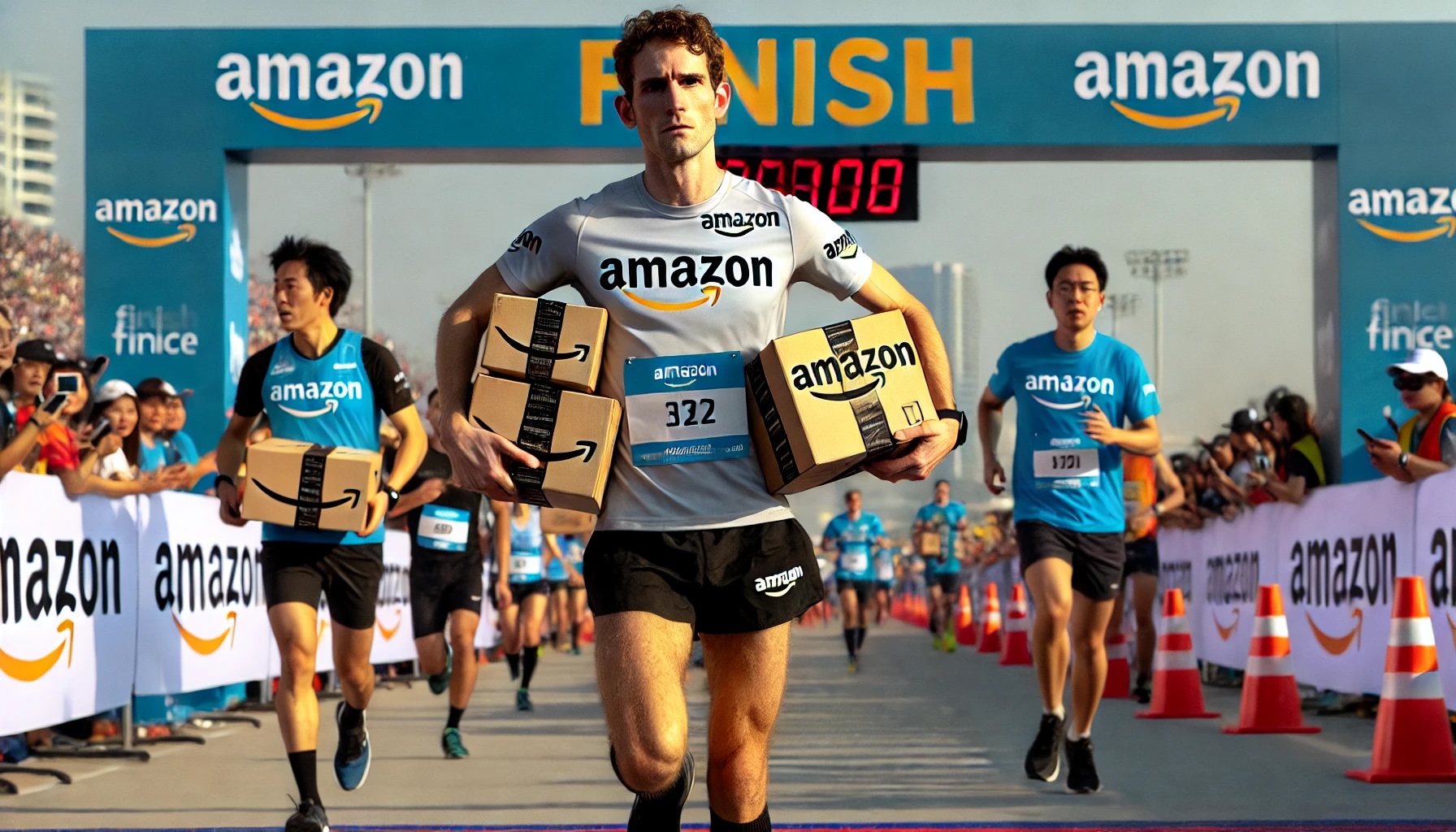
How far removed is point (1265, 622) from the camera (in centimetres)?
1105

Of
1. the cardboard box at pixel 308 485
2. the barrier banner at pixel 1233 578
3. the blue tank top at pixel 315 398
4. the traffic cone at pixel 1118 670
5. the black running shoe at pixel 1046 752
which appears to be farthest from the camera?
the traffic cone at pixel 1118 670

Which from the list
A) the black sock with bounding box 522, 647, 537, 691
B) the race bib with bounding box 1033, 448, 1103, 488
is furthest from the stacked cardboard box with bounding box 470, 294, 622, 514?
the black sock with bounding box 522, 647, 537, 691

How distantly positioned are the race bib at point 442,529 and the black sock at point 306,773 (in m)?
3.69

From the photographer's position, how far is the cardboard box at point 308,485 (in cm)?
747

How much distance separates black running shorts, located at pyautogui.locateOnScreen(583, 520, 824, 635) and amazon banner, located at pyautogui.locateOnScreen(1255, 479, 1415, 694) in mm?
6704

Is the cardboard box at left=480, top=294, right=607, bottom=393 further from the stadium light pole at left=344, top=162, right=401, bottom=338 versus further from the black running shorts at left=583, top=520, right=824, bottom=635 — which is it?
the stadium light pole at left=344, top=162, right=401, bottom=338

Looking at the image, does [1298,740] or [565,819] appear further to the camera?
[1298,740]

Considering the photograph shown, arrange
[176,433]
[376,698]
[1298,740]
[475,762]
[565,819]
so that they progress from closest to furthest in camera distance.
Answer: [565,819] → [475,762] → [1298,740] → [176,433] → [376,698]

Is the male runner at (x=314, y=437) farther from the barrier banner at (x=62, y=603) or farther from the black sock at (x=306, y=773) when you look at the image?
the barrier banner at (x=62, y=603)

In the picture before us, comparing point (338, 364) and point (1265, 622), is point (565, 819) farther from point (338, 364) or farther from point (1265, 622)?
point (1265, 622)

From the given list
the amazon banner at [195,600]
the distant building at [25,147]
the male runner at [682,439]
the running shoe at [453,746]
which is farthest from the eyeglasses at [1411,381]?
the distant building at [25,147]

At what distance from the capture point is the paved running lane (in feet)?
25.7

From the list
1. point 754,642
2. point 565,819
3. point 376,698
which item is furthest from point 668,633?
point 376,698

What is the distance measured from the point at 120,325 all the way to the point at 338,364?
30.6 feet
